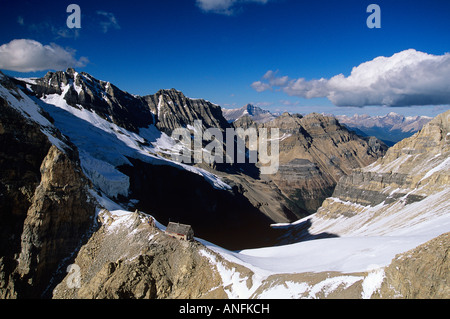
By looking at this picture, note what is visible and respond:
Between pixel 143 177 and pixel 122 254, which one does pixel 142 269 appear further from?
pixel 143 177

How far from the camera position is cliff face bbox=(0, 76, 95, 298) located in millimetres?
40844

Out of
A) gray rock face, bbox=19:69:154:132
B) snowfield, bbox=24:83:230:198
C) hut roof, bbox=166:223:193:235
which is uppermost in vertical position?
gray rock face, bbox=19:69:154:132

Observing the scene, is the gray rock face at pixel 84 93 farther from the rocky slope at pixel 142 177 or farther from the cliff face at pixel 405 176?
the cliff face at pixel 405 176

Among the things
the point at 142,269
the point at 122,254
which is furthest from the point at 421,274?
the point at 122,254

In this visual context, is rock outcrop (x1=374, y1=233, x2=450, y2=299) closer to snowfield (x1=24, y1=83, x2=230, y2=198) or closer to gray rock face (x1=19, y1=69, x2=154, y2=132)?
snowfield (x1=24, y1=83, x2=230, y2=198)

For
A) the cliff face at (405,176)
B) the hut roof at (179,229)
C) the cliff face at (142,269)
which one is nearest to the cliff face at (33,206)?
the cliff face at (142,269)

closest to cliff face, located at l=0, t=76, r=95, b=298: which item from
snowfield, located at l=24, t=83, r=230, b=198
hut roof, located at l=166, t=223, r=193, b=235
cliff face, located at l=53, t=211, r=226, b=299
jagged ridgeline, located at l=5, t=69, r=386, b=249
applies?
cliff face, located at l=53, t=211, r=226, b=299

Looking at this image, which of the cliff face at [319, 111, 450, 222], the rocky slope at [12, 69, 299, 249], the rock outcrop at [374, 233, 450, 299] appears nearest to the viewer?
the rock outcrop at [374, 233, 450, 299]

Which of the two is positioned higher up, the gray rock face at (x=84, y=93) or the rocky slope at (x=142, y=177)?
the gray rock face at (x=84, y=93)

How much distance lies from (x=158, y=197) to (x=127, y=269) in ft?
258

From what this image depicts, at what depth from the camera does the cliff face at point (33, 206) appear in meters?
40.8
